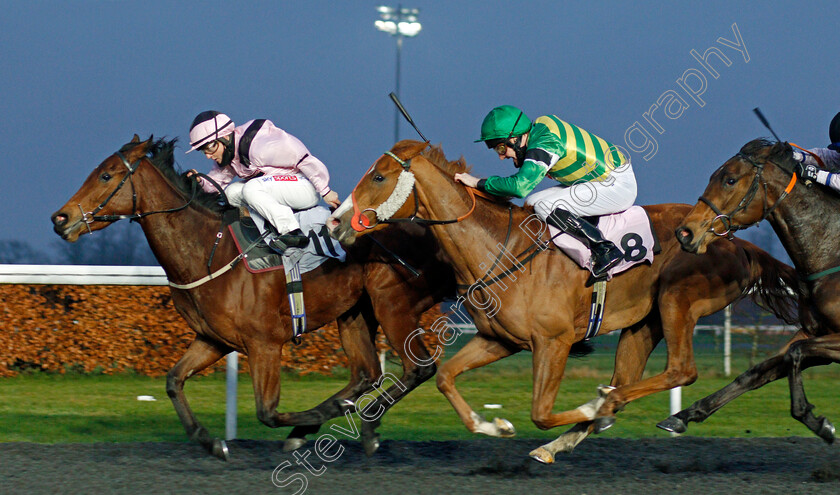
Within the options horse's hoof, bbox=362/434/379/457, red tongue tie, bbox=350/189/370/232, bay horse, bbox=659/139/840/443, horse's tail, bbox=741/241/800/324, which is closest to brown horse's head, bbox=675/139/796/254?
bay horse, bbox=659/139/840/443

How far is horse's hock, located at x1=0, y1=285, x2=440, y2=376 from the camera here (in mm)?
7102

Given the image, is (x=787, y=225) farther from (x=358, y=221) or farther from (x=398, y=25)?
(x=398, y=25)

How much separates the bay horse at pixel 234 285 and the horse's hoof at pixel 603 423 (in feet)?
3.65

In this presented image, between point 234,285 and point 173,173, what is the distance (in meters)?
0.73

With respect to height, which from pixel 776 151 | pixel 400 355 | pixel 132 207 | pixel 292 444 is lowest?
pixel 292 444

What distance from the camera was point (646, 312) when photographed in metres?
4.40

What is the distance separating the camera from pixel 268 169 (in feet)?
15.4

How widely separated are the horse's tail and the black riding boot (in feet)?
3.00

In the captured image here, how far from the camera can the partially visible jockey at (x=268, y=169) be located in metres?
4.54

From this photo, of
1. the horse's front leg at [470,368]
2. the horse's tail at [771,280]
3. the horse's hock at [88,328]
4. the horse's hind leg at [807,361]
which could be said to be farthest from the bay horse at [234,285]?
the horse's hock at [88,328]

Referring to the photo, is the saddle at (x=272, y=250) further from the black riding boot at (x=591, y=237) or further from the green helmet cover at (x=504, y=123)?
the black riding boot at (x=591, y=237)

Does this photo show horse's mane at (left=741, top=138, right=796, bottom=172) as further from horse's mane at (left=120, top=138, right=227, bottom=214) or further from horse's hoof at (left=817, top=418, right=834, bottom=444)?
horse's mane at (left=120, top=138, right=227, bottom=214)

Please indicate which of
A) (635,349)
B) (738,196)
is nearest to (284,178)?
(635,349)

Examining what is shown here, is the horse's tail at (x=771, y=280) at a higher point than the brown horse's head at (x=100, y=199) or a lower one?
lower
